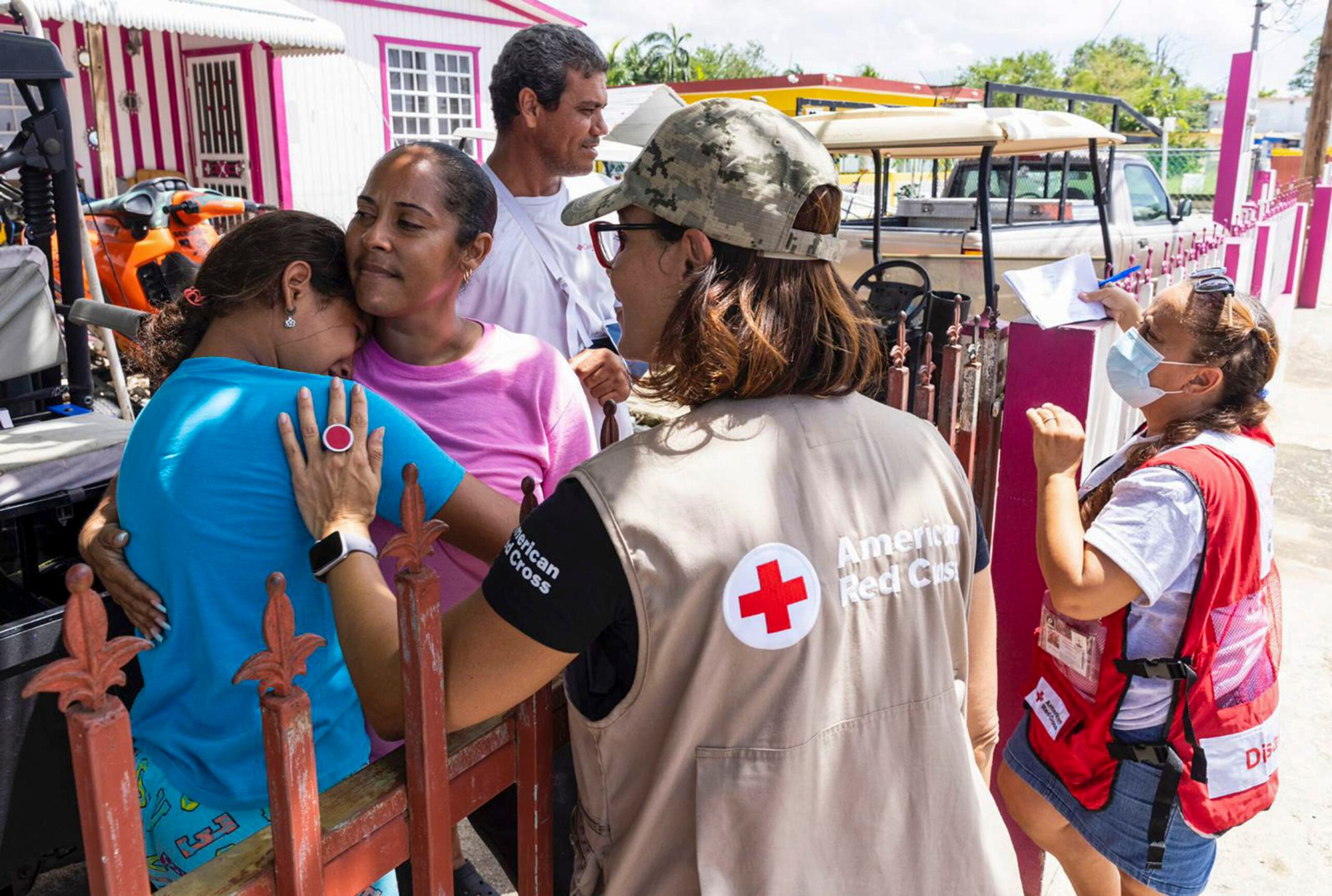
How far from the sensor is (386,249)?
6.01ft

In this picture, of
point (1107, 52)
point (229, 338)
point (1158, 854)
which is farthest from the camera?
point (1107, 52)

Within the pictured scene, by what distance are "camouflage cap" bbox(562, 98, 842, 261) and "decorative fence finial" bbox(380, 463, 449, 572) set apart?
1.59ft

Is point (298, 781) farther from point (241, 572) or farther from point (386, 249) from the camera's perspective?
point (386, 249)

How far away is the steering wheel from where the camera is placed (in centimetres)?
604

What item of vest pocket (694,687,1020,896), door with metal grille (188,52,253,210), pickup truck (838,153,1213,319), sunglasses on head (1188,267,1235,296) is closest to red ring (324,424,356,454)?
vest pocket (694,687,1020,896)

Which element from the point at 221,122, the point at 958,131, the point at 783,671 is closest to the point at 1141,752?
the point at 783,671

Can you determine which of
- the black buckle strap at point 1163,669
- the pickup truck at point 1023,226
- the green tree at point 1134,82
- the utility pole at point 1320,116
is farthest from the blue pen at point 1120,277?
the green tree at point 1134,82

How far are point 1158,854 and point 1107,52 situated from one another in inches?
2886

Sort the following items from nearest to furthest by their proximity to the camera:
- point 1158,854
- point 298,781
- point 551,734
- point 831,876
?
1. point 298,781
2. point 831,876
3. point 551,734
4. point 1158,854

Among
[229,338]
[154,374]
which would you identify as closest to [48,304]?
[154,374]

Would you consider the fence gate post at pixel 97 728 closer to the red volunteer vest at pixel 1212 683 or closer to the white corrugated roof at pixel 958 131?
the red volunteer vest at pixel 1212 683

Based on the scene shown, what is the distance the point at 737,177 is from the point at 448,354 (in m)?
0.86

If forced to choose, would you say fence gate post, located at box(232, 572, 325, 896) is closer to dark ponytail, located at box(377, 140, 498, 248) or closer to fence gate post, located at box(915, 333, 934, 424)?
dark ponytail, located at box(377, 140, 498, 248)

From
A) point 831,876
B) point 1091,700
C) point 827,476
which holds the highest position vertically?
point 827,476
